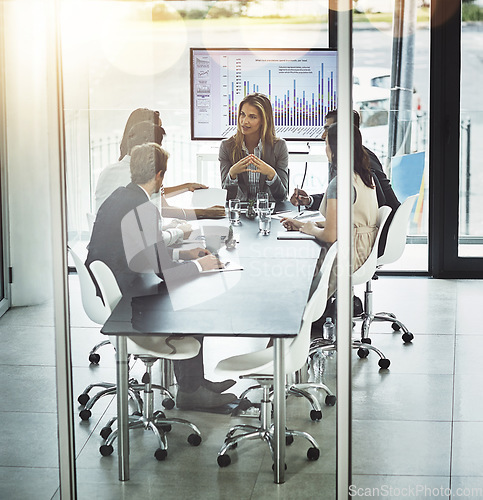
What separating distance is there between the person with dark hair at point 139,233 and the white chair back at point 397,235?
67 cm

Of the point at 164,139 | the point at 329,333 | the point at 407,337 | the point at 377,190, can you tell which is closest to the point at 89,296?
the point at 164,139

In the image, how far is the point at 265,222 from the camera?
9.75 ft

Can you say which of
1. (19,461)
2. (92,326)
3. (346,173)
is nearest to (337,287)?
(346,173)

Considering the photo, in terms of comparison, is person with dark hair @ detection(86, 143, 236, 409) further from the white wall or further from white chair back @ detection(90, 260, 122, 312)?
the white wall

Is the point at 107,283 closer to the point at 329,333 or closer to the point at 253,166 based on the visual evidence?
the point at 253,166

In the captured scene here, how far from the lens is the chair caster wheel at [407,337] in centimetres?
369

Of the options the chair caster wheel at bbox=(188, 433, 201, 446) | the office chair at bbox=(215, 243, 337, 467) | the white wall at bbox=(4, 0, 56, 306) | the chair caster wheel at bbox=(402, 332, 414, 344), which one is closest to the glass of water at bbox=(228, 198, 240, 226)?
the office chair at bbox=(215, 243, 337, 467)

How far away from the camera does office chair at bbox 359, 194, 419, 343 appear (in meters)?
3.25

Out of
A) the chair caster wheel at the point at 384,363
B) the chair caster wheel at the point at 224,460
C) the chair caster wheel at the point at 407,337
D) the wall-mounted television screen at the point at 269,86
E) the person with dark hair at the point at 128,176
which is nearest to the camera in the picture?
the wall-mounted television screen at the point at 269,86

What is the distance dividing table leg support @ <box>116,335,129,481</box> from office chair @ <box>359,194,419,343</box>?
0.83m

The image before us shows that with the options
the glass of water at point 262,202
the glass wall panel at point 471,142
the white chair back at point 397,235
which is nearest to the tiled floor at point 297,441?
the white chair back at point 397,235

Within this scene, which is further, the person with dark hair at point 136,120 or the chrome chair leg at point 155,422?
the chrome chair leg at point 155,422

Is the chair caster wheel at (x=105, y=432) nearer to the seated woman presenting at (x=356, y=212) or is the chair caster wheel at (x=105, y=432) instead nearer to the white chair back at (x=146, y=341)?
the white chair back at (x=146, y=341)

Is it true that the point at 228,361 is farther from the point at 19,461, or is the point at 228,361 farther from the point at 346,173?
the point at 19,461
